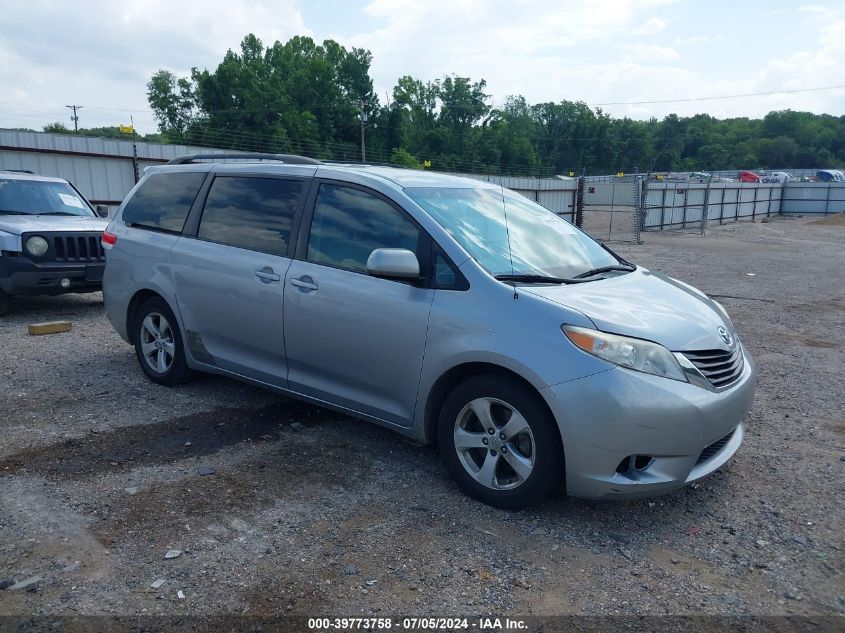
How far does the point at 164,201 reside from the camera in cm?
568

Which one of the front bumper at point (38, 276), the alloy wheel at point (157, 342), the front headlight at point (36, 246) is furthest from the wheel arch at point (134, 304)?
the front headlight at point (36, 246)

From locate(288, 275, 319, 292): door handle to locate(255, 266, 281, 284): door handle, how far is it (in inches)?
6.0

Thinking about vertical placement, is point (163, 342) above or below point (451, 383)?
below

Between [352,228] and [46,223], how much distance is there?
20.4 ft

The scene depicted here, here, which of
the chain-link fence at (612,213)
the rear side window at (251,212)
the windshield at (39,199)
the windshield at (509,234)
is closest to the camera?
the windshield at (509,234)

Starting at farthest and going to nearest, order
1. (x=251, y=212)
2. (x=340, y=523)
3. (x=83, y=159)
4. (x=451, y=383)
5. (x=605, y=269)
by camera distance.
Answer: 1. (x=83, y=159)
2. (x=251, y=212)
3. (x=605, y=269)
4. (x=451, y=383)
5. (x=340, y=523)

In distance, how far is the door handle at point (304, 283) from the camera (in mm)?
4391

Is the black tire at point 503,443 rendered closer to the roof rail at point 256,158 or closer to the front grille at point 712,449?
the front grille at point 712,449

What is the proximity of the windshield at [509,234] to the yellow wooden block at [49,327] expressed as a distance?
552cm

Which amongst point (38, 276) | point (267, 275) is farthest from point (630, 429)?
point (38, 276)

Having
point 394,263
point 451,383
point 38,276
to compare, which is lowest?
point 38,276

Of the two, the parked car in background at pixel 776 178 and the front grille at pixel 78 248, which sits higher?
the parked car in background at pixel 776 178

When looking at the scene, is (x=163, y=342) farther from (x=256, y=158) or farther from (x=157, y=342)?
(x=256, y=158)

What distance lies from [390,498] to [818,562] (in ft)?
7.28
